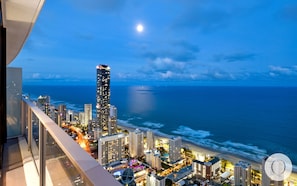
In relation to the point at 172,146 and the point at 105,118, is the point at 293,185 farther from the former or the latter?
the point at 105,118

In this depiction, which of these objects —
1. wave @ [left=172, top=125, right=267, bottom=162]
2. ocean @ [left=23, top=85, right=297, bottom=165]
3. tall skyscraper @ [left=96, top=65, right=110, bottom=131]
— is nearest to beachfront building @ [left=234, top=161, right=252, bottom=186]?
wave @ [left=172, top=125, right=267, bottom=162]

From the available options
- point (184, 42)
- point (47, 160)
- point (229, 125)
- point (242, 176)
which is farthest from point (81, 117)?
point (184, 42)

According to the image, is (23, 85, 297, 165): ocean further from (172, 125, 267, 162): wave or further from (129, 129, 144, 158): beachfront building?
(129, 129, 144, 158): beachfront building

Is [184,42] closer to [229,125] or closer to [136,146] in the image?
[229,125]

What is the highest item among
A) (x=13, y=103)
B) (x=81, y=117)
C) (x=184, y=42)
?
(x=184, y=42)

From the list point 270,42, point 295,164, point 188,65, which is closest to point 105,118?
point 295,164

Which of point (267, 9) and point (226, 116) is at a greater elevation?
point (267, 9)
